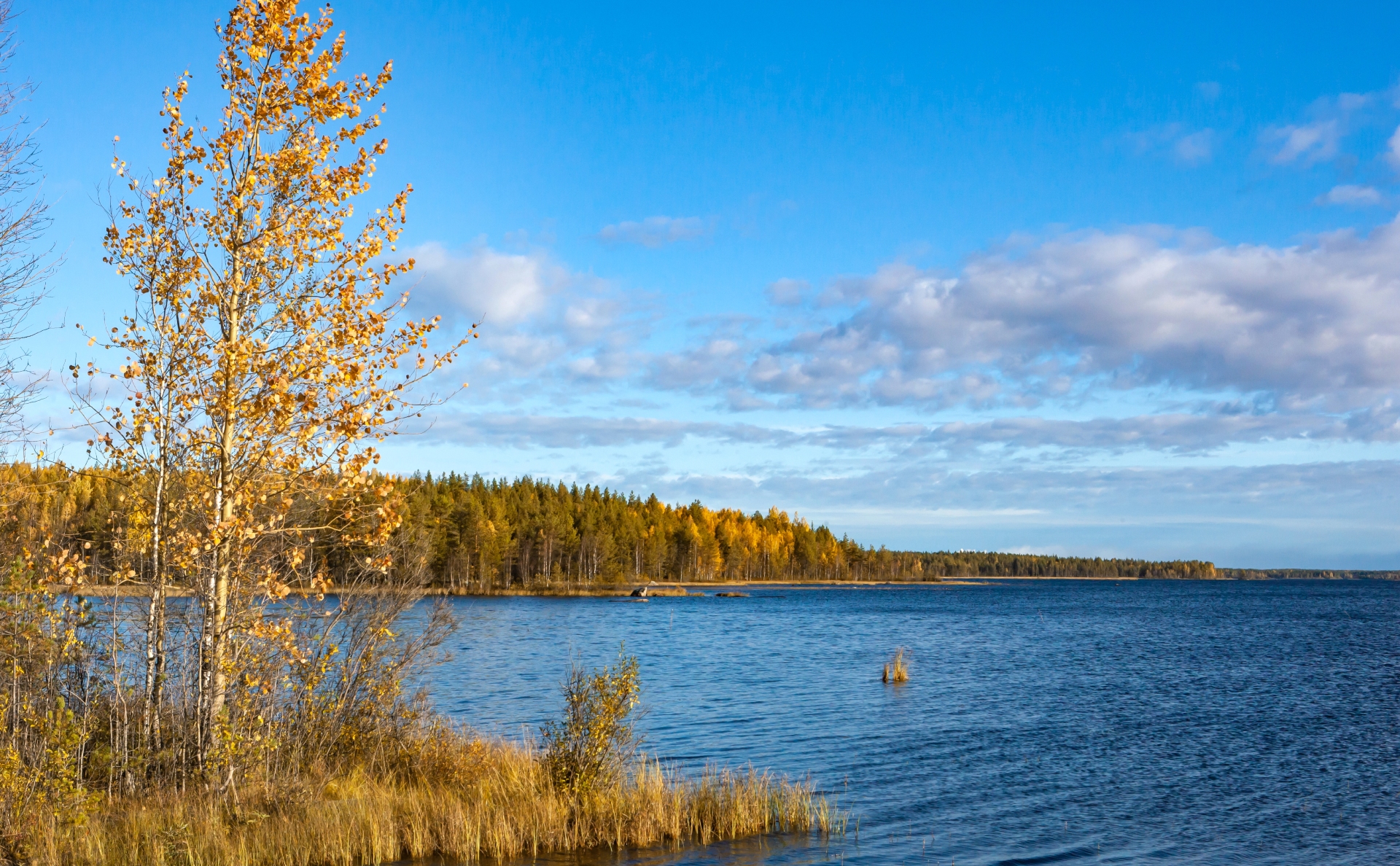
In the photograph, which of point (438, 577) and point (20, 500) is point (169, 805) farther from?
point (438, 577)

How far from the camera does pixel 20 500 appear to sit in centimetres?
1384

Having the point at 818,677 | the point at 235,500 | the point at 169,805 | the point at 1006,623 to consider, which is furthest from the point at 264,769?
the point at 1006,623

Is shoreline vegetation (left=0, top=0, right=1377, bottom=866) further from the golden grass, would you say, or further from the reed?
the reed

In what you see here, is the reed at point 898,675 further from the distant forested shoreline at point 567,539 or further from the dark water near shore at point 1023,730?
the distant forested shoreline at point 567,539

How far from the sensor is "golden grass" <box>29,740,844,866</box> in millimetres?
11742

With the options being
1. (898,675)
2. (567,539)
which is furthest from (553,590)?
(898,675)

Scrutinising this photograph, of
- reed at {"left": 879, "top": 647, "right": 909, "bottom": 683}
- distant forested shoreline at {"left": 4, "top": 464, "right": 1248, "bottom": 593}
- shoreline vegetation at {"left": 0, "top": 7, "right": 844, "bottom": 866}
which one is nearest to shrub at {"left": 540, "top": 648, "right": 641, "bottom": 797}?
shoreline vegetation at {"left": 0, "top": 7, "right": 844, "bottom": 866}

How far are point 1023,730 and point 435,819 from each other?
818 inches

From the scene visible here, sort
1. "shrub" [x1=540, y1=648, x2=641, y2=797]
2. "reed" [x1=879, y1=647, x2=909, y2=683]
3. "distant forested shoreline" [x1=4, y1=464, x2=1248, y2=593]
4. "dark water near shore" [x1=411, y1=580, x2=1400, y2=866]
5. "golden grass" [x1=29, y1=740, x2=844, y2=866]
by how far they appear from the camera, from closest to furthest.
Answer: "golden grass" [x1=29, y1=740, x2=844, y2=866] < "shrub" [x1=540, y1=648, x2=641, y2=797] < "dark water near shore" [x1=411, y1=580, x2=1400, y2=866] < "reed" [x1=879, y1=647, x2=909, y2=683] < "distant forested shoreline" [x1=4, y1=464, x2=1248, y2=593]

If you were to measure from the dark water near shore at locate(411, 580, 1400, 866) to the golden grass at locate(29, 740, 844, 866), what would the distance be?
2.25 feet

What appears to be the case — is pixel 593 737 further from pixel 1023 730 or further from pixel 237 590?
pixel 1023 730

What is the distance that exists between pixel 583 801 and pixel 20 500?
9398mm

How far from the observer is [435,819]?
1386cm

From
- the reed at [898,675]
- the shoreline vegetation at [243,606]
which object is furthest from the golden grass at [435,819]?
the reed at [898,675]
